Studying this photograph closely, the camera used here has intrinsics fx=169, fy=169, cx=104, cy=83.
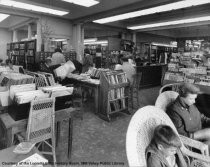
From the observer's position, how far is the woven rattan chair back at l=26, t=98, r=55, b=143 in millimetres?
1644

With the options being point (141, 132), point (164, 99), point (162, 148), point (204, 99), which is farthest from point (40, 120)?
point (204, 99)

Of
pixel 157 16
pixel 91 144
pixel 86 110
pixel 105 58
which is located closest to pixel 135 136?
pixel 91 144

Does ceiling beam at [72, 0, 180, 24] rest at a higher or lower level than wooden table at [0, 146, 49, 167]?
higher

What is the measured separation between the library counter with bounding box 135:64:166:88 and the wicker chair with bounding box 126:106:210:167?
543 cm

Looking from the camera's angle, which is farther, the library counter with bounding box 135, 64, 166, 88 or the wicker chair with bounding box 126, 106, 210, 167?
the library counter with bounding box 135, 64, 166, 88

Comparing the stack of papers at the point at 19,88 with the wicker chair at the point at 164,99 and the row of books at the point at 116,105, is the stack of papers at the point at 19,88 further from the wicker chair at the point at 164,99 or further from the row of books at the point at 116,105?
the row of books at the point at 116,105

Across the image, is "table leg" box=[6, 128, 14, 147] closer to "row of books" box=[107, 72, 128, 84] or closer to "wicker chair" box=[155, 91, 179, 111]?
"wicker chair" box=[155, 91, 179, 111]

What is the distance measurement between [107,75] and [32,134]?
2367 millimetres

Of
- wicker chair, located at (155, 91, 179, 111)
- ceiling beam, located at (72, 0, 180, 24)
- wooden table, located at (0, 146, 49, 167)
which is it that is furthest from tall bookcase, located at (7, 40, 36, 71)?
wooden table, located at (0, 146, 49, 167)

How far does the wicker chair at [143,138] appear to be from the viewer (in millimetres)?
1198

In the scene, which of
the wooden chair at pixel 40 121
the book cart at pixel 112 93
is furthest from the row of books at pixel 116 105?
the wooden chair at pixel 40 121

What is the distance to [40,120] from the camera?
1720 millimetres

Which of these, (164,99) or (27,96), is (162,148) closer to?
(164,99)

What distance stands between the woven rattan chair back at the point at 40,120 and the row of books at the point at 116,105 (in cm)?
220
